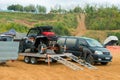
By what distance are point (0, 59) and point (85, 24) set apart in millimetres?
81134

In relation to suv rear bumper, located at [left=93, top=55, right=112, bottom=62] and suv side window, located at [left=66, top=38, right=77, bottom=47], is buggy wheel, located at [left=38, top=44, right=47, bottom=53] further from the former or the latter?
suv rear bumper, located at [left=93, top=55, right=112, bottom=62]

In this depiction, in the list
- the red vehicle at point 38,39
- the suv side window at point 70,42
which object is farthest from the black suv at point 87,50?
the red vehicle at point 38,39

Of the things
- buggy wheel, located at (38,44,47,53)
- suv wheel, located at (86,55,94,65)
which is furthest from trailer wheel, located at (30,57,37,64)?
suv wheel, located at (86,55,94,65)

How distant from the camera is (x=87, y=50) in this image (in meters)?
21.3

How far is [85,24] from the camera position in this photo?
318ft

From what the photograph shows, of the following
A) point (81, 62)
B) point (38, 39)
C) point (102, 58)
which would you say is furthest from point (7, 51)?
point (102, 58)

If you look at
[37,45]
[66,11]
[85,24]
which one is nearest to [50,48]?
[37,45]

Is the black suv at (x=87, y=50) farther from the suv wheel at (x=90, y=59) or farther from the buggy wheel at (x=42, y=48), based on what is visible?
the buggy wheel at (x=42, y=48)

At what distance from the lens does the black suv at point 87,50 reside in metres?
21.0

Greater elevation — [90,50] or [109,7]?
[109,7]

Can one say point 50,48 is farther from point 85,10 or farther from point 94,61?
point 85,10

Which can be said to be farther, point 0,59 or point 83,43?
point 83,43

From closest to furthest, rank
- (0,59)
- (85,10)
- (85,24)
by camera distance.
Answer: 1. (0,59)
2. (85,24)
3. (85,10)

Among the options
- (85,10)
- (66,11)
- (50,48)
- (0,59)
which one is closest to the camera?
(0,59)
